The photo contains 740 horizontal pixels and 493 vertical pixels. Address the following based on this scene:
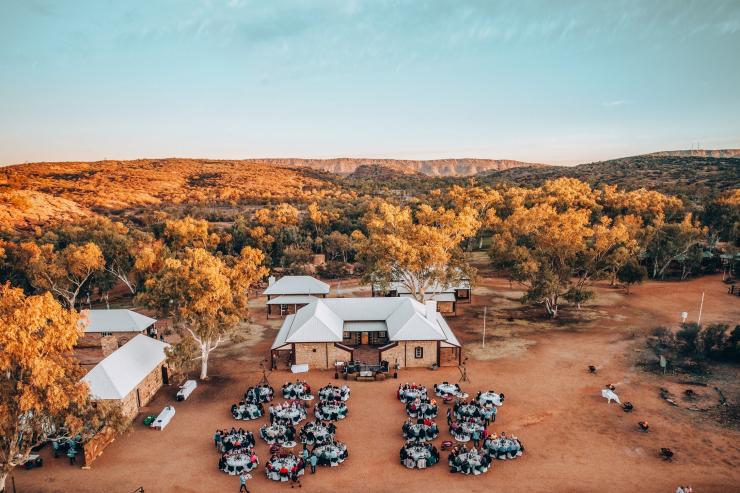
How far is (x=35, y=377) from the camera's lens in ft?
46.7

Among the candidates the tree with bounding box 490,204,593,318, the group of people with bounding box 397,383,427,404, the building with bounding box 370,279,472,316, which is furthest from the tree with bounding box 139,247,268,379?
the tree with bounding box 490,204,593,318

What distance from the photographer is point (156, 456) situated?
19734 millimetres

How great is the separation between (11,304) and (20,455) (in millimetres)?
5570

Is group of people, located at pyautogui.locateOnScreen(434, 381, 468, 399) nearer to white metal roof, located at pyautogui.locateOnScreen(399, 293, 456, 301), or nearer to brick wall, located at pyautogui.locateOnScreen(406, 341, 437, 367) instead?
brick wall, located at pyautogui.locateOnScreen(406, 341, 437, 367)

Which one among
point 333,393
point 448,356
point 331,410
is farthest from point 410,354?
point 331,410

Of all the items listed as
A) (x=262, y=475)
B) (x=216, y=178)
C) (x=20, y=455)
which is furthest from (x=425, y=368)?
(x=216, y=178)

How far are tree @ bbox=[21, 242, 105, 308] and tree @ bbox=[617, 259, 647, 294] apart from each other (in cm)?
5159

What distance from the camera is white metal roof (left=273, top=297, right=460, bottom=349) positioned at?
2828 centimetres

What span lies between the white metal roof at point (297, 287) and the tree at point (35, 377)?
2509 centimetres

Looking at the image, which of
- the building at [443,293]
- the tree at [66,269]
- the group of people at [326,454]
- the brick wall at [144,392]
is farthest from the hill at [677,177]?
the tree at [66,269]

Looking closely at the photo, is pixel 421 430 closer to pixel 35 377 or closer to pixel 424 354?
pixel 424 354

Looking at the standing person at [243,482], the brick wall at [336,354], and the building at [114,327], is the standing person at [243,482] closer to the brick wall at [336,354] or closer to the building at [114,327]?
the brick wall at [336,354]

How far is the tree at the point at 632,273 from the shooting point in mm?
44062

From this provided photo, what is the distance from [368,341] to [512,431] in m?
12.1
